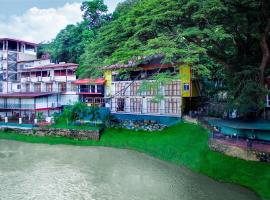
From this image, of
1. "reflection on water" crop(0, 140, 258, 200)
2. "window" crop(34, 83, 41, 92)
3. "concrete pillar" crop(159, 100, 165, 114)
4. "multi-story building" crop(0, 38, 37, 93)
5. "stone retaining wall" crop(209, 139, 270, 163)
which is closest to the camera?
"reflection on water" crop(0, 140, 258, 200)

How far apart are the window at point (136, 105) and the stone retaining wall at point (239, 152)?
15.0 meters

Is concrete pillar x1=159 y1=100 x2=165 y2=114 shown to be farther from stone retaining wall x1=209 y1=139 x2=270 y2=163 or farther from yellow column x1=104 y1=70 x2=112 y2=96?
stone retaining wall x1=209 y1=139 x2=270 y2=163

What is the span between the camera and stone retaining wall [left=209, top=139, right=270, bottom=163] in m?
21.7

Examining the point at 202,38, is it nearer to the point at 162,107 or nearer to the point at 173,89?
the point at 173,89

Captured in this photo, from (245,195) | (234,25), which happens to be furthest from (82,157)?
(234,25)

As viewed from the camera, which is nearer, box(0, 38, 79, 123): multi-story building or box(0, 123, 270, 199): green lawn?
box(0, 123, 270, 199): green lawn

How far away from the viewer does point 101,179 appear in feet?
70.6

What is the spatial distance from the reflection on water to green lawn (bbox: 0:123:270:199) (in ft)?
3.24

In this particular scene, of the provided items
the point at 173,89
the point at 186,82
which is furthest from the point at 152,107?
the point at 186,82

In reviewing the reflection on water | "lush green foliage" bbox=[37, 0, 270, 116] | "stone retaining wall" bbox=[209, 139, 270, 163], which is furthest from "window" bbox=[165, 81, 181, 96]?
"stone retaining wall" bbox=[209, 139, 270, 163]

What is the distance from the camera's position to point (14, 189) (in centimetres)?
1950

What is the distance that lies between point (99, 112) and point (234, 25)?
20.2m

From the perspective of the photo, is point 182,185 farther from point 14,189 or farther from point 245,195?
point 14,189

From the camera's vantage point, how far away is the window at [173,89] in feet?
119
